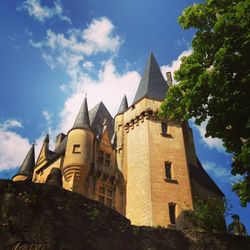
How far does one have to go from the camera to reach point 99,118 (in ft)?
97.9

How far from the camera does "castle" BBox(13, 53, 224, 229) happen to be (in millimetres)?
19719

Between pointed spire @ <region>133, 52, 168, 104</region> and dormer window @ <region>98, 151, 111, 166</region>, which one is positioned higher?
pointed spire @ <region>133, 52, 168, 104</region>

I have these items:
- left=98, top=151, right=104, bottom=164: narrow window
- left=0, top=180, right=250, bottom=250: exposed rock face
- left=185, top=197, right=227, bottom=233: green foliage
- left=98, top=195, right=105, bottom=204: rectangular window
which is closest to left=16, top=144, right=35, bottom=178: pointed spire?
left=98, top=151, right=104, bottom=164: narrow window

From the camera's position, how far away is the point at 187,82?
11.6 metres

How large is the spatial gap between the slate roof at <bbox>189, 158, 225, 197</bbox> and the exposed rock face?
1497 cm

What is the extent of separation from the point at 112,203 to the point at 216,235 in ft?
40.5

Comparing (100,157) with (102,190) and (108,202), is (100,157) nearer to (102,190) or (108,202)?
(102,190)

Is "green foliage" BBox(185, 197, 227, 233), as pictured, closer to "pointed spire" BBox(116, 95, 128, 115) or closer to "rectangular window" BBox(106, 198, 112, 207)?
"rectangular window" BBox(106, 198, 112, 207)

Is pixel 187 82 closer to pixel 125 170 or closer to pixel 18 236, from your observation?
pixel 18 236

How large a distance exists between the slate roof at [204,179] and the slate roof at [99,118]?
740 cm

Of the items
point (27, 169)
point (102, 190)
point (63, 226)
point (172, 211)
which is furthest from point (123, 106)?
point (63, 226)

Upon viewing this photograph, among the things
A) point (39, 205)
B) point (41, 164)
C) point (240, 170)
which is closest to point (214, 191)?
point (41, 164)

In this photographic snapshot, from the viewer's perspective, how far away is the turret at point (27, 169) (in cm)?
2736

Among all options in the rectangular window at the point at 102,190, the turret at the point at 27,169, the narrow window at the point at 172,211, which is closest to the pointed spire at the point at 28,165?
the turret at the point at 27,169
